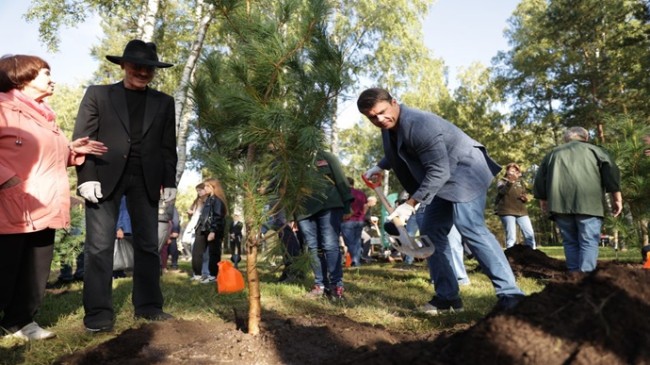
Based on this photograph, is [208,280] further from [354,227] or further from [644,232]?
[644,232]

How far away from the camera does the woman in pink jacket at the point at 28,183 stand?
3451 mm

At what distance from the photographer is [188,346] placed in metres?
3.01

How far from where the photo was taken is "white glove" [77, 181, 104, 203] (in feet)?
12.2

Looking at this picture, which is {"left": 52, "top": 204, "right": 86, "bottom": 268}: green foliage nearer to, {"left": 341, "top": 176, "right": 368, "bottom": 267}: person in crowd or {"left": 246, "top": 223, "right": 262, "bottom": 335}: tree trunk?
{"left": 246, "top": 223, "right": 262, "bottom": 335}: tree trunk

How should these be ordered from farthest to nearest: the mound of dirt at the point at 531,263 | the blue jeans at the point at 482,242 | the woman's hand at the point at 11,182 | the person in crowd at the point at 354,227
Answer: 1. the person in crowd at the point at 354,227
2. the mound of dirt at the point at 531,263
3. the blue jeans at the point at 482,242
4. the woman's hand at the point at 11,182

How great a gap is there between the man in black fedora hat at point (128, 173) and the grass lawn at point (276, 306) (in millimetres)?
257

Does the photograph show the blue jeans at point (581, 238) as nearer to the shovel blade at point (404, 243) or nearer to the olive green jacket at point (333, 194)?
the shovel blade at point (404, 243)

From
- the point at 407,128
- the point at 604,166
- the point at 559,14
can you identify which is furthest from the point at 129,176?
the point at 559,14

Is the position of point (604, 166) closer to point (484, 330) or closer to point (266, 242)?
point (266, 242)

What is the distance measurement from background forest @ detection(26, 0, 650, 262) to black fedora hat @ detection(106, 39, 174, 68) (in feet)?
0.90

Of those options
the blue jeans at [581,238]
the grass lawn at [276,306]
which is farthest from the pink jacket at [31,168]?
the blue jeans at [581,238]

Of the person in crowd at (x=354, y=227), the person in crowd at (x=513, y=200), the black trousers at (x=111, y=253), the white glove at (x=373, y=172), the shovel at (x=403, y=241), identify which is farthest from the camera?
the person in crowd at (x=354, y=227)

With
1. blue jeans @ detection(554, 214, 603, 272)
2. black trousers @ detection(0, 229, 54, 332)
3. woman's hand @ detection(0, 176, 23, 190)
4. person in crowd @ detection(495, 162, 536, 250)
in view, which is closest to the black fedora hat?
woman's hand @ detection(0, 176, 23, 190)

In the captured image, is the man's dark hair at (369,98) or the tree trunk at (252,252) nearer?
the tree trunk at (252,252)
